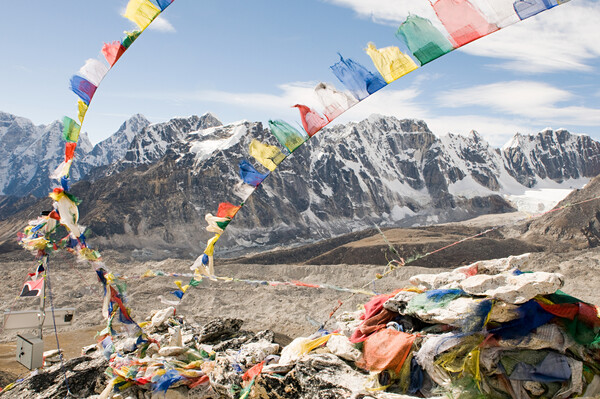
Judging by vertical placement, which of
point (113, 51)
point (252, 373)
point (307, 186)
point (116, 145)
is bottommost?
point (252, 373)

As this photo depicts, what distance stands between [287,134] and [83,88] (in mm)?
2895

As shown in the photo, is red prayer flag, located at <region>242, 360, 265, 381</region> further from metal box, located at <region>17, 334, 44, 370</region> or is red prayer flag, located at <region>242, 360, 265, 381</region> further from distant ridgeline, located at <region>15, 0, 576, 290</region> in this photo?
metal box, located at <region>17, 334, 44, 370</region>

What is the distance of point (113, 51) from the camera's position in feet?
15.8

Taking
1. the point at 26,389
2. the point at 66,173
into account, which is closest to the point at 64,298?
the point at 26,389

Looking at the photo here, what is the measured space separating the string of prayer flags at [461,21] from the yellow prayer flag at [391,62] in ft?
1.35

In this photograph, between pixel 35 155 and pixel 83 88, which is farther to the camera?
pixel 35 155

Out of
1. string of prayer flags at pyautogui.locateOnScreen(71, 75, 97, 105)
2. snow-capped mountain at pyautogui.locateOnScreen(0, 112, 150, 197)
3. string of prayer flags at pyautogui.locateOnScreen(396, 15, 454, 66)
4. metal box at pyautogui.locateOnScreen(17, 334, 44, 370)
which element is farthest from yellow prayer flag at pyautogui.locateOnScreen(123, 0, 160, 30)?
snow-capped mountain at pyautogui.locateOnScreen(0, 112, 150, 197)

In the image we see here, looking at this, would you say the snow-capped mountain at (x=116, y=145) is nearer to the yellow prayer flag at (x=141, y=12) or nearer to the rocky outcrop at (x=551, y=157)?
the rocky outcrop at (x=551, y=157)

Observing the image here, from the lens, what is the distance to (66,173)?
5.77 metres

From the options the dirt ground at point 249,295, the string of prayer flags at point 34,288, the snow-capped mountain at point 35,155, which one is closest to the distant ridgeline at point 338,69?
the string of prayer flags at point 34,288

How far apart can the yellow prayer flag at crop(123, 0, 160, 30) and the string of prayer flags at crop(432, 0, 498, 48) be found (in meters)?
2.81

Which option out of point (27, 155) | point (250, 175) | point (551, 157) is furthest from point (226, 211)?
point (551, 157)

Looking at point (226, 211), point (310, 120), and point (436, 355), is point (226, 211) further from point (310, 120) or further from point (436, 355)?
point (436, 355)

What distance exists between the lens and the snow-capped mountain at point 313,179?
4666 cm
